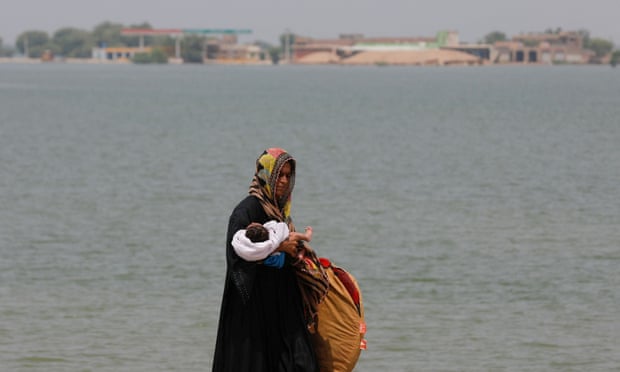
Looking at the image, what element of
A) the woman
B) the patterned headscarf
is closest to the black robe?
the woman

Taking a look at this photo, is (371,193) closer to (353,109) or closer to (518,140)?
(518,140)

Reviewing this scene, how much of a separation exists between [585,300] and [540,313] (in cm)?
89

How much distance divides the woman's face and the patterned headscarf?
0.04 feet

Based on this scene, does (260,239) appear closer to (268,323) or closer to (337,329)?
(268,323)

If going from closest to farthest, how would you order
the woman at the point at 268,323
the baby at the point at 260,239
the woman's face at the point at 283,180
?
the baby at the point at 260,239 < the woman's face at the point at 283,180 < the woman at the point at 268,323

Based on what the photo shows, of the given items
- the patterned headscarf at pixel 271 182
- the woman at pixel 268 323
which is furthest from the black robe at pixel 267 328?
the patterned headscarf at pixel 271 182

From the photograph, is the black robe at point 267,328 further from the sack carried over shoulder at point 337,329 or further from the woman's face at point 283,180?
the woman's face at point 283,180

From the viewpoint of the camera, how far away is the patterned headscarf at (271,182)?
518 centimetres

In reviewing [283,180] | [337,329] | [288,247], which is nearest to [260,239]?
[288,247]

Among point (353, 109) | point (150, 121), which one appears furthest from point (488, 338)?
point (353, 109)

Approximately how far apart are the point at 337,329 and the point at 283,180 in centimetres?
69

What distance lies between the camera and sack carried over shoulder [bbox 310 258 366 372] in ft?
17.8

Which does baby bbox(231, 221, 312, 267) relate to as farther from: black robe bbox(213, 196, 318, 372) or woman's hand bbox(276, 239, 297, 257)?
black robe bbox(213, 196, 318, 372)

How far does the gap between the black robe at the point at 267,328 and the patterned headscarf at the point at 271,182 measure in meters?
0.13
